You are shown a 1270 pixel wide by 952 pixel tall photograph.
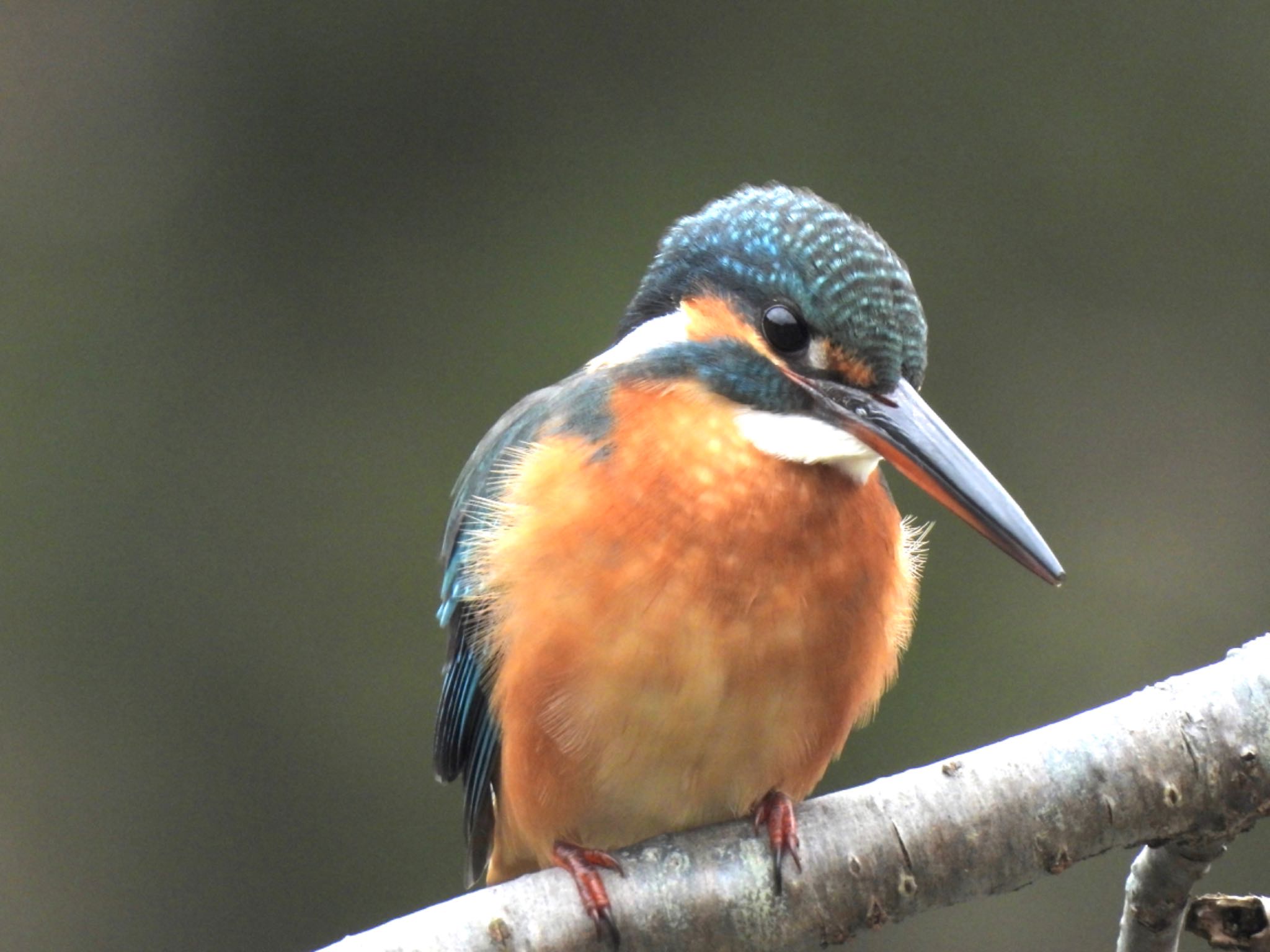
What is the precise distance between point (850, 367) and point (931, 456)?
149mm

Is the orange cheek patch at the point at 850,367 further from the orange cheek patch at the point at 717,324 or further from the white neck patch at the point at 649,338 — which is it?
the white neck patch at the point at 649,338

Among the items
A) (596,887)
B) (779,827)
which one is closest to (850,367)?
(779,827)

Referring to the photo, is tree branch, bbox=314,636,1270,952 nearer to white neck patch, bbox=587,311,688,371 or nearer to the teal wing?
the teal wing

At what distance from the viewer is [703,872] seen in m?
1.89

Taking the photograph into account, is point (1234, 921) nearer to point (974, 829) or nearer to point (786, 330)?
point (974, 829)

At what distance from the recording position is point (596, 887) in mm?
1830

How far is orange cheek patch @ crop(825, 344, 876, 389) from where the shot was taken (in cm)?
200

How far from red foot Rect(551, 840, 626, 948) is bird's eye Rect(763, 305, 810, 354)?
64 centimetres

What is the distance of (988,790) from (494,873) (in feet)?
2.88

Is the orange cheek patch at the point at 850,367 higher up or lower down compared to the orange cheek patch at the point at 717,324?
lower down

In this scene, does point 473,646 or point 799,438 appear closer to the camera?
point 799,438

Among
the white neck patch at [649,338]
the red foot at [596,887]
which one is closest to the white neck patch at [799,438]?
the white neck patch at [649,338]

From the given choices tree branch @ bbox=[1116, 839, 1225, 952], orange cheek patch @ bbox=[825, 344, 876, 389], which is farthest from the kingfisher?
tree branch @ bbox=[1116, 839, 1225, 952]

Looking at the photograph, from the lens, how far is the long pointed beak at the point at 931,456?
6.19ft
